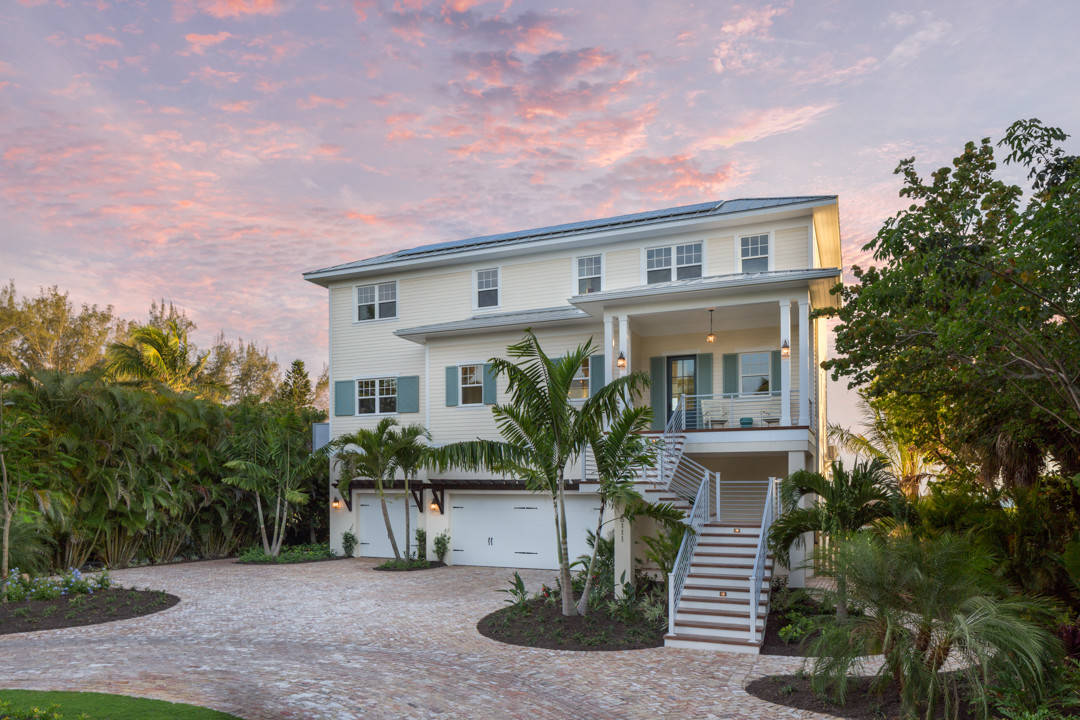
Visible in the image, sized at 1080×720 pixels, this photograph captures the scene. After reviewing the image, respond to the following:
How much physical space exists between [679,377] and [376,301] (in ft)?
30.4

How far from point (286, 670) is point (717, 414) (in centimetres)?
1209

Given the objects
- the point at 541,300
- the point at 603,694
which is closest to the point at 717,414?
the point at 541,300

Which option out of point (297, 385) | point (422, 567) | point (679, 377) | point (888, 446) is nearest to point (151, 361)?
point (422, 567)

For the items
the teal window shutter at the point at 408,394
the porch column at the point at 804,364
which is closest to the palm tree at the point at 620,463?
the porch column at the point at 804,364

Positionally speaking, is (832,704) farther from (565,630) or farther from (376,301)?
(376,301)

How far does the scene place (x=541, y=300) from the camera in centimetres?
1992

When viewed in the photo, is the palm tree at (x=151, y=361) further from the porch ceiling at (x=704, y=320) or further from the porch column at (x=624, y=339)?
the porch ceiling at (x=704, y=320)

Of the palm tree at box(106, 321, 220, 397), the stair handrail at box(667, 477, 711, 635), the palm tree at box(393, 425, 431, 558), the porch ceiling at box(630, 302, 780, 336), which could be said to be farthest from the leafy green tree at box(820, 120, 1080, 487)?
the palm tree at box(106, 321, 220, 397)

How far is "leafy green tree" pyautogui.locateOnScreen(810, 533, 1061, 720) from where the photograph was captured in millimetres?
6441

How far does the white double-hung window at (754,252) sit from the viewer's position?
17.6 m

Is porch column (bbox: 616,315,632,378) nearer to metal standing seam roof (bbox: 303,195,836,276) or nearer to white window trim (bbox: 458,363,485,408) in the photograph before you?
metal standing seam roof (bbox: 303,195,836,276)

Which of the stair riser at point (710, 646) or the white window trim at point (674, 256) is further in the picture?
the white window trim at point (674, 256)

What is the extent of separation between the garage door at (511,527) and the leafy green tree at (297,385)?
23.7m

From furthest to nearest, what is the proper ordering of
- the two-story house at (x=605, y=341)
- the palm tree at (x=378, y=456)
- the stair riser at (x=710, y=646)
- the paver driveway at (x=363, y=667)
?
1. the palm tree at (x=378, y=456)
2. the two-story house at (x=605, y=341)
3. the stair riser at (x=710, y=646)
4. the paver driveway at (x=363, y=667)
